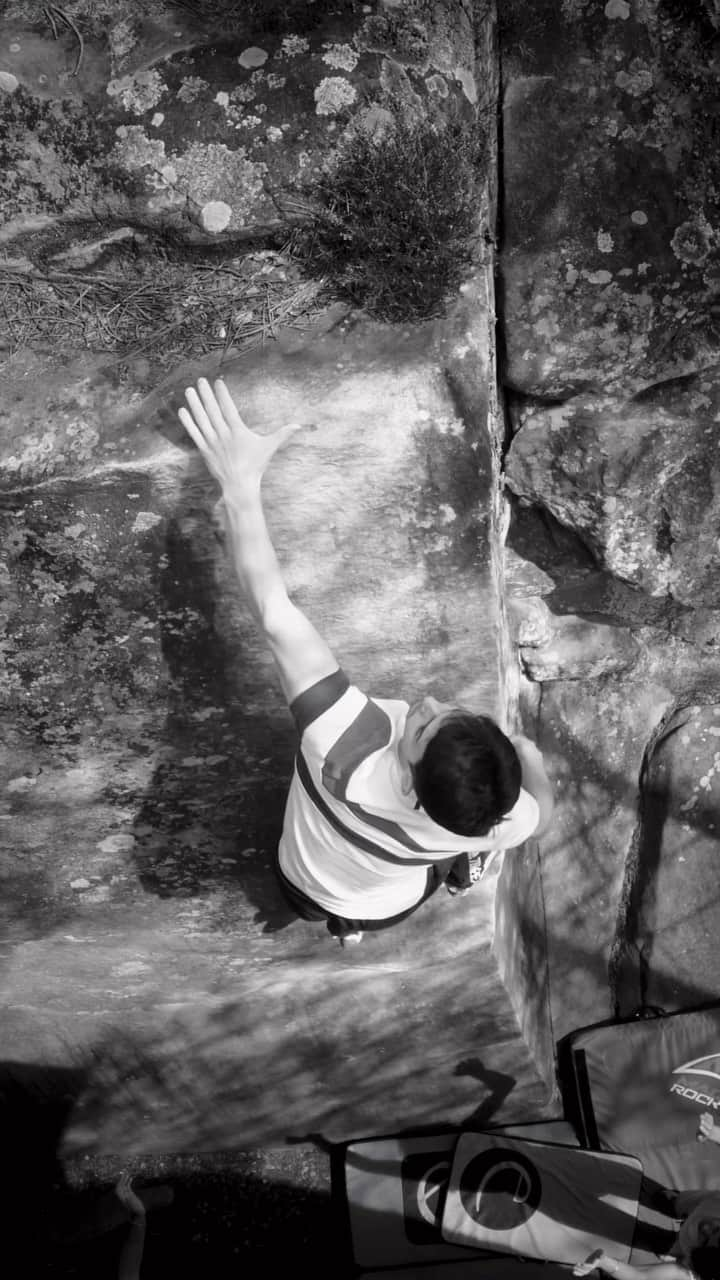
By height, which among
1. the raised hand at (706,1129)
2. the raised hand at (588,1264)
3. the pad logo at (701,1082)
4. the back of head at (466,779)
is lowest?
the raised hand at (588,1264)

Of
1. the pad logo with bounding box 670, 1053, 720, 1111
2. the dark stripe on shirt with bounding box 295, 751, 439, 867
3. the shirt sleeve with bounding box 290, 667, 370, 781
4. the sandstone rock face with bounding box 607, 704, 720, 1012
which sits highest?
the shirt sleeve with bounding box 290, 667, 370, 781

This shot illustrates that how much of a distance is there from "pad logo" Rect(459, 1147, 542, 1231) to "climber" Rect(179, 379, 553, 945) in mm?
2075

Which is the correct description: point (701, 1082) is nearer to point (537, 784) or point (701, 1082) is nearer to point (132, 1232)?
point (537, 784)

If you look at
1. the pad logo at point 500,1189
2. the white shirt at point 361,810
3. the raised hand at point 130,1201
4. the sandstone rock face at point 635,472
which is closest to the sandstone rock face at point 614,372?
the sandstone rock face at point 635,472

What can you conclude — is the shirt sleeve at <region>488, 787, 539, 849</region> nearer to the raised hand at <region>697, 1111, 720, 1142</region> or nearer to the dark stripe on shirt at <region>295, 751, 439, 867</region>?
the dark stripe on shirt at <region>295, 751, 439, 867</region>

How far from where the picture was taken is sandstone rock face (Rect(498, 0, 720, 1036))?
246 cm

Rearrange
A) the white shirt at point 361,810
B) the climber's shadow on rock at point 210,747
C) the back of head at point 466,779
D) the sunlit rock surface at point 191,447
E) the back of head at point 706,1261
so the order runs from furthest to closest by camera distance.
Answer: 1. the back of head at point 706,1261
2. the climber's shadow on rock at point 210,747
3. the sunlit rock surface at point 191,447
4. the white shirt at point 361,810
5. the back of head at point 466,779

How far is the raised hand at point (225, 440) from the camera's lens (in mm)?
2262

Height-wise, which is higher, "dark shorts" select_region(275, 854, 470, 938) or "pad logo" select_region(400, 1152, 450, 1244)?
"dark shorts" select_region(275, 854, 470, 938)

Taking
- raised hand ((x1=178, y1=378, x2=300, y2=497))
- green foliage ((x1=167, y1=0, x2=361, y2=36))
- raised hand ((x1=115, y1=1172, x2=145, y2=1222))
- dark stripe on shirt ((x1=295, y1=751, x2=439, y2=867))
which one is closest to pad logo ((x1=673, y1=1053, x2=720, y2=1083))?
dark stripe on shirt ((x1=295, y1=751, x2=439, y2=867))

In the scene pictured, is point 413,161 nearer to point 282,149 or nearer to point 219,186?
point 282,149

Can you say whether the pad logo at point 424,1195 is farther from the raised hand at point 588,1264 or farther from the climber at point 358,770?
the climber at point 358,770

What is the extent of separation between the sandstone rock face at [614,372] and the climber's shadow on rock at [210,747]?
1.04 metres

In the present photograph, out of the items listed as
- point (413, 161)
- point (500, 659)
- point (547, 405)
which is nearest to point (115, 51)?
point (413, 161)
